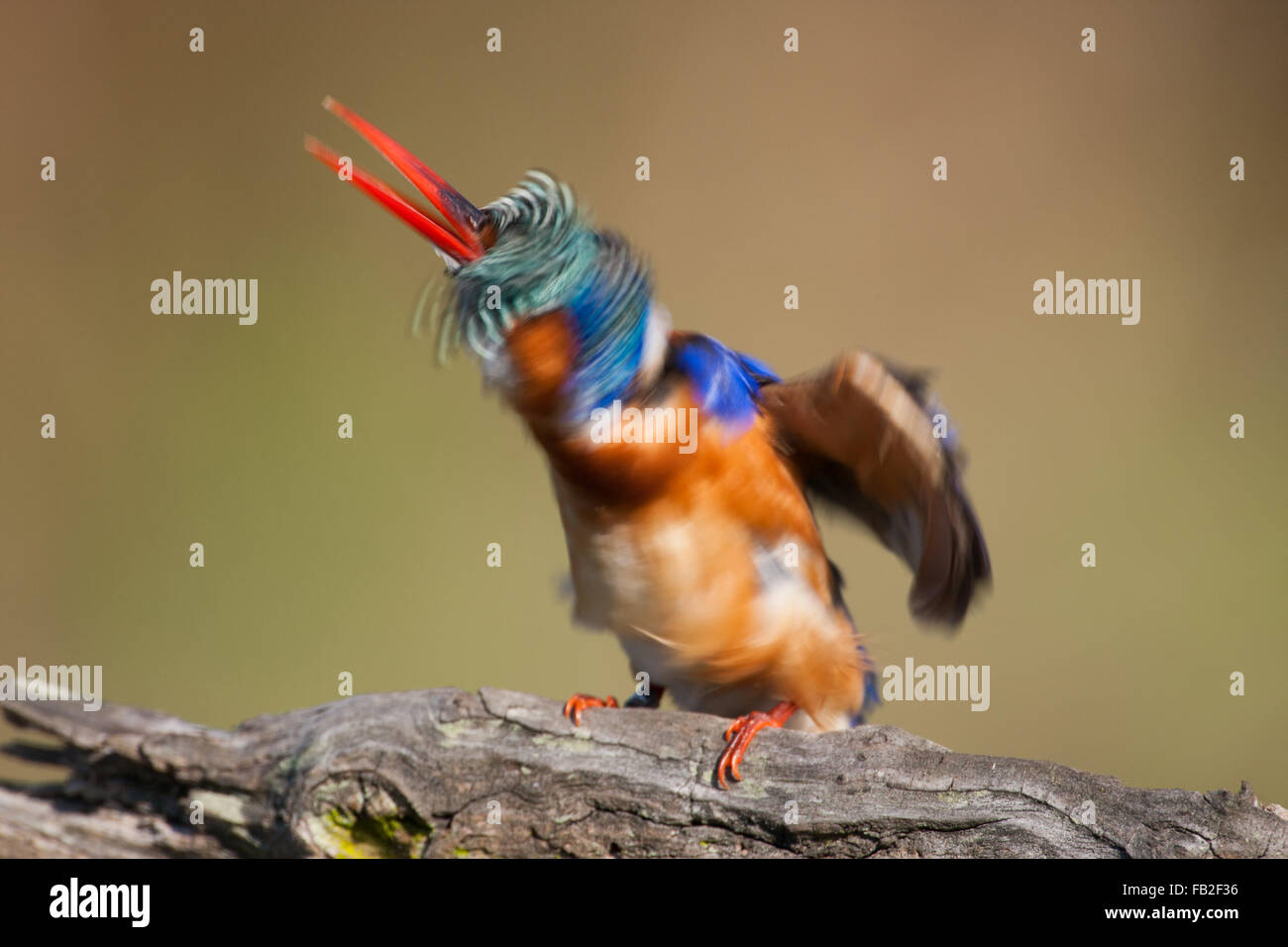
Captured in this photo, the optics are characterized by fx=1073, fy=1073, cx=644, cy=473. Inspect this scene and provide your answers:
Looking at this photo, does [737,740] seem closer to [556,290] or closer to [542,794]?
[542,794]

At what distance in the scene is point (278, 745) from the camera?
1.22m

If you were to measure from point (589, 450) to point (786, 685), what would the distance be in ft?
1.43

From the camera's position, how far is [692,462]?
1.38 metres

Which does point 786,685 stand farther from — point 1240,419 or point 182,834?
point 1240,419

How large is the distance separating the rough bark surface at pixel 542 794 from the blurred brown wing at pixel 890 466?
1.07ft

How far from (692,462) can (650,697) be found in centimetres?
45

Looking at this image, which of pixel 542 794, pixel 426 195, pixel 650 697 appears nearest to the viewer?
pixel 542 794

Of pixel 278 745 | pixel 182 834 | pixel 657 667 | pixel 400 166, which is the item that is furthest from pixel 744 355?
pixel 182 834

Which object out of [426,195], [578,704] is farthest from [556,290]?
[578,704]

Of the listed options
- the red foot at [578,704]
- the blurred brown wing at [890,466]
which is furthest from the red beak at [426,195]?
the red foot at [578,704]

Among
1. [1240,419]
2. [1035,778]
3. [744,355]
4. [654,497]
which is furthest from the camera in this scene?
[1240,419]

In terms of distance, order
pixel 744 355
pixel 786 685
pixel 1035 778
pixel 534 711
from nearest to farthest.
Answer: pixel 1035 778 < pixel 534 711 < pixel 786 685 < pixel 744 355

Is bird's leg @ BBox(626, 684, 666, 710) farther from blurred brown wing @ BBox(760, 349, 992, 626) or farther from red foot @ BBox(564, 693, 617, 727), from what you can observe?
blurred brown wing @ BBox(760, 349, 992, 626)

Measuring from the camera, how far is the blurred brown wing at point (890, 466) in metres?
1.33
